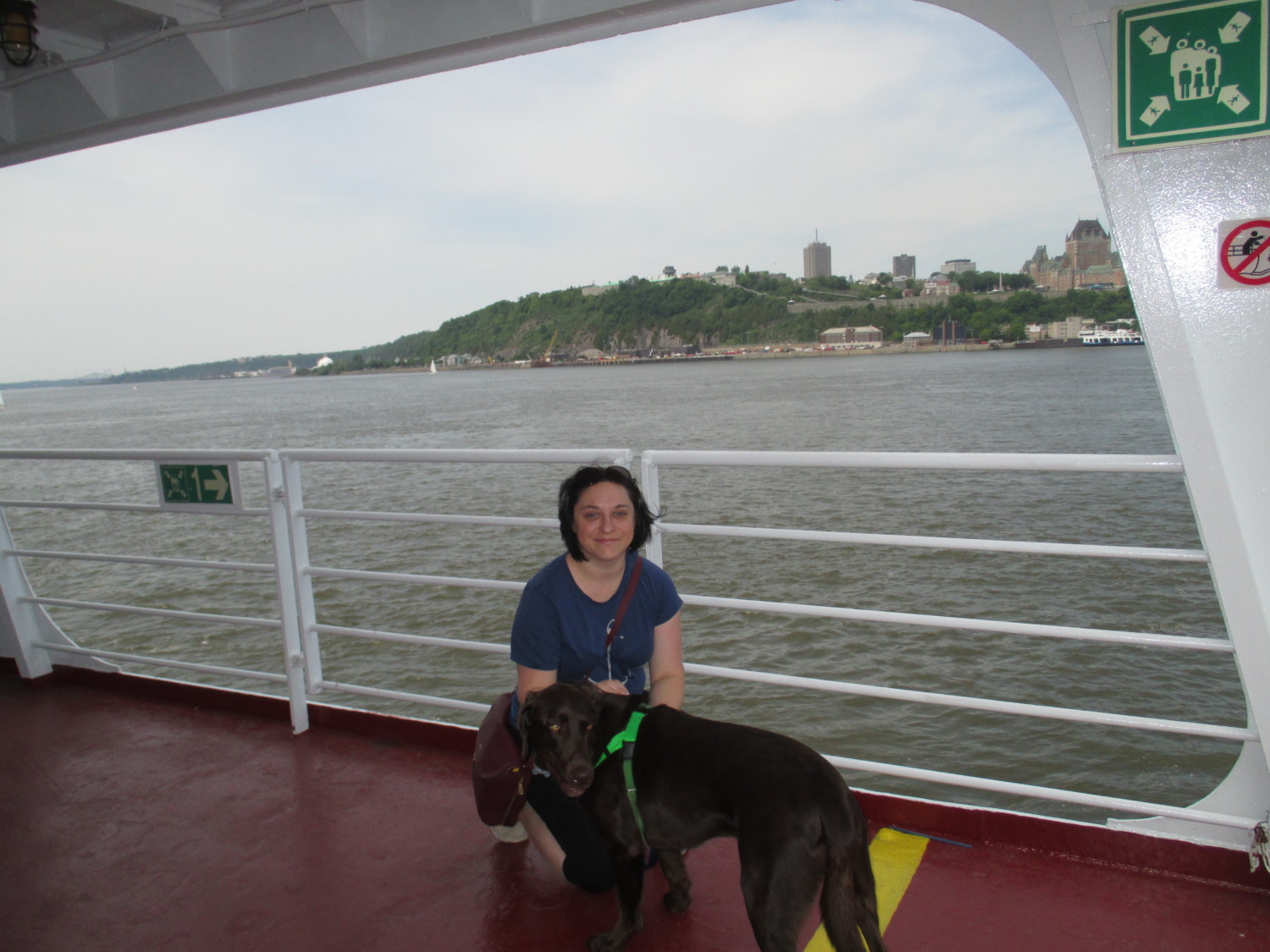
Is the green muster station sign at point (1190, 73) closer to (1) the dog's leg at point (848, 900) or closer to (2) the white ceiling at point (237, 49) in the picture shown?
(2) the white ceiling at point (237, 49)

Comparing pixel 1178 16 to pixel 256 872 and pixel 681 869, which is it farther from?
pixel 256 872

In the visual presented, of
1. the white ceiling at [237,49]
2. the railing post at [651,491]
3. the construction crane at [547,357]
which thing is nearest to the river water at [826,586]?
the railing post at [651,491]

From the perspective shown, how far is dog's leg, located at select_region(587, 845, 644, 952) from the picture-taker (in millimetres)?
1789

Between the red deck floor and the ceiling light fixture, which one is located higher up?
the ceiling light fixture

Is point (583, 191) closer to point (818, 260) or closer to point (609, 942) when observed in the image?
point (818, 260)

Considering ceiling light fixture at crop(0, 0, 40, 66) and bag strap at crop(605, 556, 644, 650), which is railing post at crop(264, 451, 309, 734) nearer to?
ceiling light fixture at crop(0, 0, 40, 66)

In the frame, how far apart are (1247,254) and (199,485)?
3453 millimetres

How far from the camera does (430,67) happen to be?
284 cm

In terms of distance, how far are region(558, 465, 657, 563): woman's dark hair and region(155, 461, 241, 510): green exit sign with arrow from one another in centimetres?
169

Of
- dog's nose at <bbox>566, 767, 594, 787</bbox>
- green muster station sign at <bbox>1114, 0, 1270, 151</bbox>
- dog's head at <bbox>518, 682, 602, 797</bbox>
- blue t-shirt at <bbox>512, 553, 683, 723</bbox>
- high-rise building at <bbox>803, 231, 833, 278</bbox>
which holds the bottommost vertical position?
dog's nose at <bbox>566, 767, 594, 787</bbox>

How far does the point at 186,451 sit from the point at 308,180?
5151 centimetres

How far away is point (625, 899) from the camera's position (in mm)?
1826

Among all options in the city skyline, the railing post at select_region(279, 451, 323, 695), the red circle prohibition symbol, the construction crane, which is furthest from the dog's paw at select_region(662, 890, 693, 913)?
the construction crane

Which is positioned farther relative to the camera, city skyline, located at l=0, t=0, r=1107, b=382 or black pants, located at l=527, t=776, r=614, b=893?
city skyline, located at l=0, t=0, r=1107, b=382
